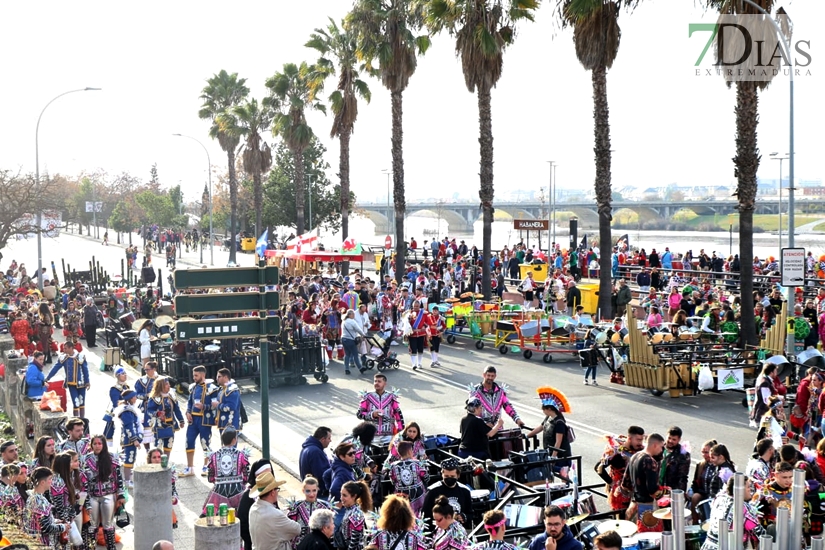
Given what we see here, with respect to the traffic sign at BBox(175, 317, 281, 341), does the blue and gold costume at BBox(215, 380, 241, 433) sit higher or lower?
lower

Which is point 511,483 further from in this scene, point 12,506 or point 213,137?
point 213,137

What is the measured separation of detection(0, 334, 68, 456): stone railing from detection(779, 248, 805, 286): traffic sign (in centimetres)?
1435

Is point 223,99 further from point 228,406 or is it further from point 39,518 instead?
point 39,518

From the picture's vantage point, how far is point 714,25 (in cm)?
2242

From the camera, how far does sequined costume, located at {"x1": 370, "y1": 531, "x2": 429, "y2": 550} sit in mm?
7637

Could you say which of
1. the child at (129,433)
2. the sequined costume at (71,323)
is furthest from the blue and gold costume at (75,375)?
the child at (129,433)

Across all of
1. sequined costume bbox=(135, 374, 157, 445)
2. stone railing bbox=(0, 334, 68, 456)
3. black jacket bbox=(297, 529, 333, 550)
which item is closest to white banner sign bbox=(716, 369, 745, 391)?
sequined costume bbox=(135, 374, 157, 445)

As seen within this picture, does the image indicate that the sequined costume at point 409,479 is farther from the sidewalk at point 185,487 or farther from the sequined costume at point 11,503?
the sequined costume at point 11,503

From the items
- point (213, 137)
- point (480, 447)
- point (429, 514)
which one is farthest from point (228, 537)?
point (213, 137)

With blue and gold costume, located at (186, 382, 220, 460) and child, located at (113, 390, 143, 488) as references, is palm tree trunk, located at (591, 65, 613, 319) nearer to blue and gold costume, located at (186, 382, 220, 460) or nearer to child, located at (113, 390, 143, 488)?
blue and gold costume, located at (186, 382, 220, 460)

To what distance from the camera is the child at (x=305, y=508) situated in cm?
880

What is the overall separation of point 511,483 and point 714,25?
51.0 ft

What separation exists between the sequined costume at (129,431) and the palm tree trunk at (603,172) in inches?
708

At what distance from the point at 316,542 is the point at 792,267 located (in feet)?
50.3
